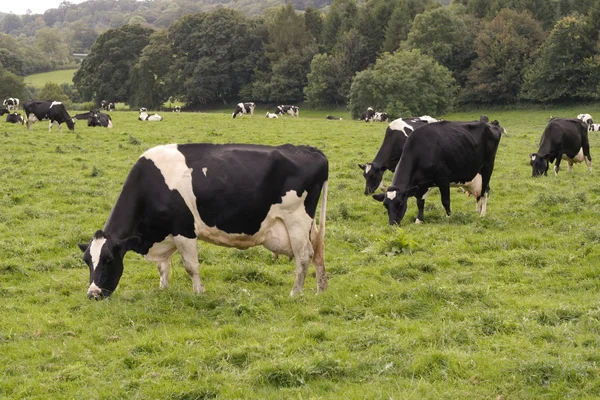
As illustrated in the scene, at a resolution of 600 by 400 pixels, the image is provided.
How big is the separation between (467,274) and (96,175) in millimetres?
13760

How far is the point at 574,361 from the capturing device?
6.51m

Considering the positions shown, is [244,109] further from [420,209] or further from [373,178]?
[420,209]

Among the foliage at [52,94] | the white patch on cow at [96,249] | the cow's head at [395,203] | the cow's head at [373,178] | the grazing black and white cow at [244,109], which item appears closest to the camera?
the white patch on cow at [96,249]

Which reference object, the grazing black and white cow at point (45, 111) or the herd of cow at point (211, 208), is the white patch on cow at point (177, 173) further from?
the grazing black and white cow at point (45, 111)

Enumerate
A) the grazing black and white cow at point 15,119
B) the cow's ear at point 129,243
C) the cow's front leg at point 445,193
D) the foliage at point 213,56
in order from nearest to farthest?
the cow's ear at point 129,243 → the cow's front leg at point 445,193 → the grazing black and white cow at point 15,119 → the foliage at point 213,56

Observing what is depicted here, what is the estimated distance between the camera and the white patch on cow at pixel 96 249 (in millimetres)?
8875

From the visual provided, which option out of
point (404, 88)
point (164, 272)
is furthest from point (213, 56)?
point (164, 272)

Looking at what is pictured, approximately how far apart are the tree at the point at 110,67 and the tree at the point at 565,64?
49139 millimetres

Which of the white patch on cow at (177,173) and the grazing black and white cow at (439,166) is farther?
the grazing black and white cow at (439,166)

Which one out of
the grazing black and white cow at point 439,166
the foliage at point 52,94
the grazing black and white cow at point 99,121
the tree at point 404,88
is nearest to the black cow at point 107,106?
the foliage at point 52,94

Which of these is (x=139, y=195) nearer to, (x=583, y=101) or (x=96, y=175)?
(x=96, y=175)

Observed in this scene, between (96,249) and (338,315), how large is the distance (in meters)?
3.65

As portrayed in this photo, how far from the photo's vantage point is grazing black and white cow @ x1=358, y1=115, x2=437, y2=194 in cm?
1827

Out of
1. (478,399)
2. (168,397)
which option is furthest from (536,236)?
(168,397)
